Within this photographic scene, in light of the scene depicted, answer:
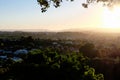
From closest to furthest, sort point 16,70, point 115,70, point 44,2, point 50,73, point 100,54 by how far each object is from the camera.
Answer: point 44,2
point 50,73
point 16,70
point 115,70
point 100,54

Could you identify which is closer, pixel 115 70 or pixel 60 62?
pixel 60 62

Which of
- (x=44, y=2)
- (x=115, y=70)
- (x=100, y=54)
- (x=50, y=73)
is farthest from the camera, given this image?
(x=100, y=54)

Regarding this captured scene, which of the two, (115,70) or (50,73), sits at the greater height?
(50,73)

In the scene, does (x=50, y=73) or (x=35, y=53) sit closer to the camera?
(x=50, y=73)

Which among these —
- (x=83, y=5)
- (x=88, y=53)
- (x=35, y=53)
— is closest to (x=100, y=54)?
(x=88, y=53)

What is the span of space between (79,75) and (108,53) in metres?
56.9

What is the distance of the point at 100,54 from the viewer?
8456 cm

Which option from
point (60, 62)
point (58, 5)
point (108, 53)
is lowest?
point (108, 53)

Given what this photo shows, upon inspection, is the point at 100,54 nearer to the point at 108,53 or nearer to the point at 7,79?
the point at 108,53

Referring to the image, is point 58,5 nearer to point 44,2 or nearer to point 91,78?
point 44,2

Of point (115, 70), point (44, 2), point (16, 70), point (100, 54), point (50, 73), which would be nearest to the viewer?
point (44, 2)

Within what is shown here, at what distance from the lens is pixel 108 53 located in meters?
87.6

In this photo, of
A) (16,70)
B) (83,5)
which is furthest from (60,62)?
(83,5)

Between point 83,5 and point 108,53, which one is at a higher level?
point 83,5
